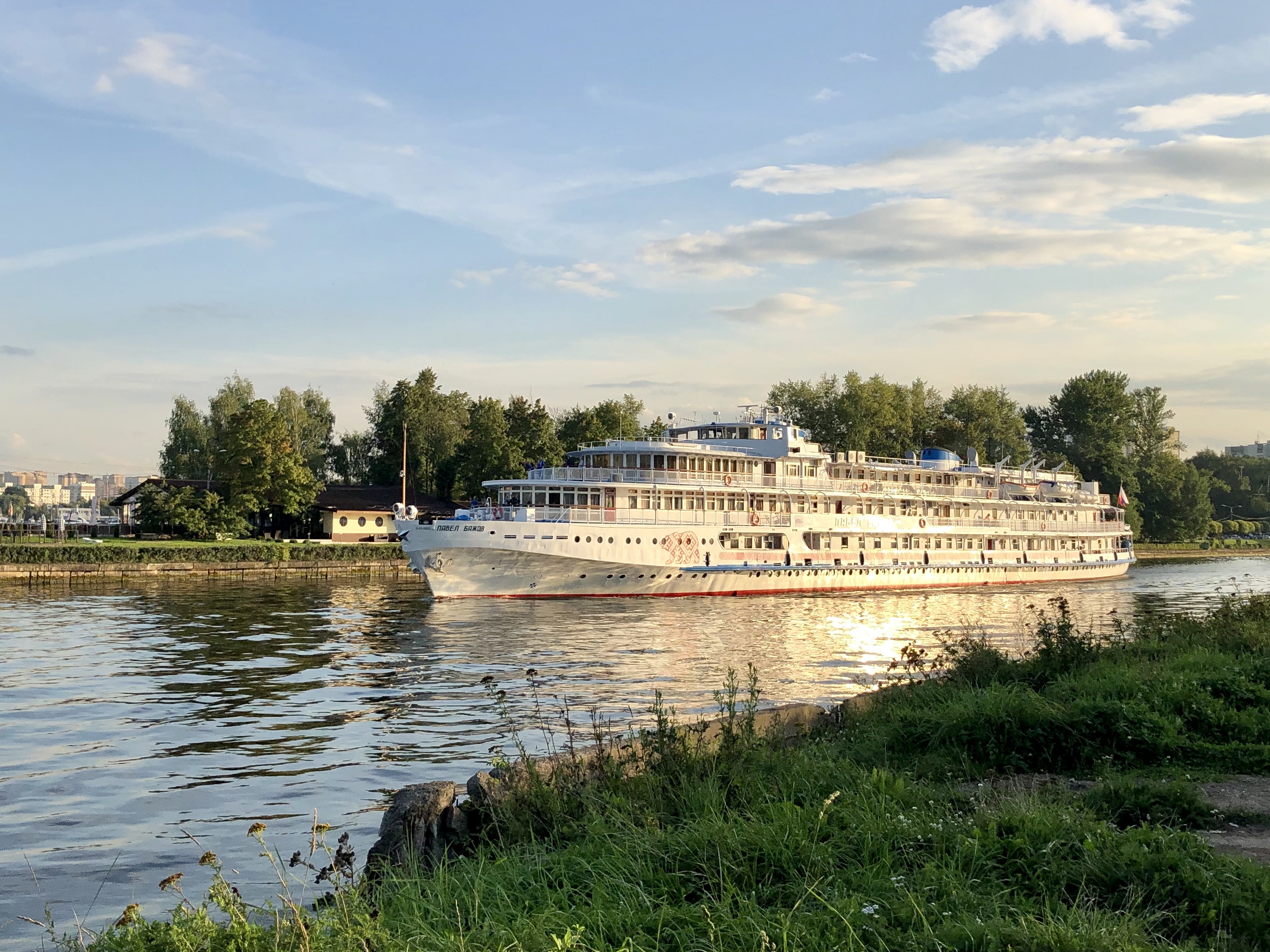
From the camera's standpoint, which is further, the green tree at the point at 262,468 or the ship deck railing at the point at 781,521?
the green tree at the point at 262,468

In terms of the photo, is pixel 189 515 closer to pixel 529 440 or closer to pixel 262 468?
pixel 262 468

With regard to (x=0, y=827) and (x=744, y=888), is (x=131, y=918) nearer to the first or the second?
(x=744, y=888)

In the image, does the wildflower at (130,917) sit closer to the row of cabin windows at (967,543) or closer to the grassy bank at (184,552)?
the row of cabin windows at (967,543)

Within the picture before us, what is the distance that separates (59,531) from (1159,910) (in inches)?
3061

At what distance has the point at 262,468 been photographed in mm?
73312

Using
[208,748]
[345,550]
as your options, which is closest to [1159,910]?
[208,748]

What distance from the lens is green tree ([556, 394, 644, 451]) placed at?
9062cm

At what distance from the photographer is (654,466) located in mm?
52938

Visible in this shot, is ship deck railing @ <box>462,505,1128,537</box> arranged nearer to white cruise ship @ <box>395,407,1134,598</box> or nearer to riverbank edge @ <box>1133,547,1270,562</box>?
white cruise ship @ <box>395,407,1134,598</box>

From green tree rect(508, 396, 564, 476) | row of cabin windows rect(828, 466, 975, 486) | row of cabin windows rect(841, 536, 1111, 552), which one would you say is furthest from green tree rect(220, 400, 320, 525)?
row of cabin windows rect(841, 536, 1111, 552)

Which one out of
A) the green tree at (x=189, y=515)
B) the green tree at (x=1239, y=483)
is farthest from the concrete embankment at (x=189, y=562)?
the green tree at (x=1239, y=483)

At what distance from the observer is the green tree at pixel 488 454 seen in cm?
8456

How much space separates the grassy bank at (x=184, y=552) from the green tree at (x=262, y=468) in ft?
13.1

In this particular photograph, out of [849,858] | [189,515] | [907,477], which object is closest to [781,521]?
[907,477]
